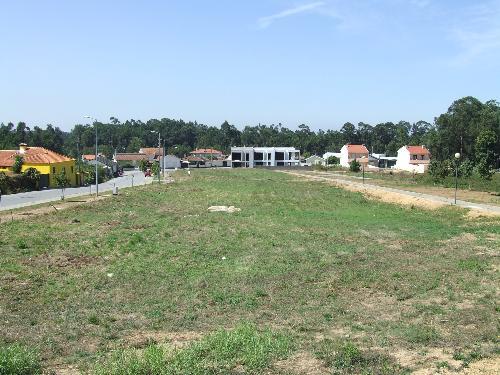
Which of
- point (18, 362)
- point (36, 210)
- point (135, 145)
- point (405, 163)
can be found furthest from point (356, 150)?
point (18, 362)

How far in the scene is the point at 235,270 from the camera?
18.7 metres

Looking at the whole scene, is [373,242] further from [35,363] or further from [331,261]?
[35,363]

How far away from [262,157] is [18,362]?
15309 centimetres

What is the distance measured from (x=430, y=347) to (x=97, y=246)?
1601 centimetres

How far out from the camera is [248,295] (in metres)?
15.5

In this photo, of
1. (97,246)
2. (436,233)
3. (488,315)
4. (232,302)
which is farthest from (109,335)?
(436,233)

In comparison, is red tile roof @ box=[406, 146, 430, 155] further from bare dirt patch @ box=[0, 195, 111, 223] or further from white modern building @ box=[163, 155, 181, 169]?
bare dirt patch @ box=[0, 195, 111, 223]

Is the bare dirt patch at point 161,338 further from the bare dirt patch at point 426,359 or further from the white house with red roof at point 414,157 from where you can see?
the white house with red roof at point 414,157

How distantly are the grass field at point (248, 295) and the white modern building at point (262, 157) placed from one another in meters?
127

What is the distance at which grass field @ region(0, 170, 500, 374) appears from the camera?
10.4m

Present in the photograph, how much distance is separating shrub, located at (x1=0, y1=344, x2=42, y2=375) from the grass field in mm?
117

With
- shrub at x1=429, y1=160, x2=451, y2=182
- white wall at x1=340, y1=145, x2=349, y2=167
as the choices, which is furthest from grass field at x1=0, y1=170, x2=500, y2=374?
white wall at x1=340, y1=145, x2=349, y2=167

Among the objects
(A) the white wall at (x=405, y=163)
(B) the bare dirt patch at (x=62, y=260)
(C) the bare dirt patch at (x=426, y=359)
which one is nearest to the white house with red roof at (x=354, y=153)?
(A) the white wall at (x=405, y=163)

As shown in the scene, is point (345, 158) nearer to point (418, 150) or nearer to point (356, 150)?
point (356, 150)
